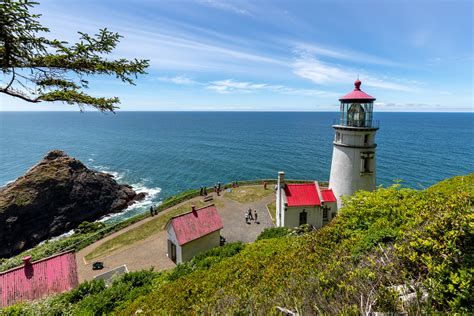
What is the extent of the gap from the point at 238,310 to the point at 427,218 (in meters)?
5.59

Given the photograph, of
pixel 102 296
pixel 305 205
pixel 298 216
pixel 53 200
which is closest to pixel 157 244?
pixel 102 296

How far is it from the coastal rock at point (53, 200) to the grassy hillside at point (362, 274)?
28.2 meters

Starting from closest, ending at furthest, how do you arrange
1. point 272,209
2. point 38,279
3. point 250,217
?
1. point 38,279
2. point 250,217
3. point 272,209

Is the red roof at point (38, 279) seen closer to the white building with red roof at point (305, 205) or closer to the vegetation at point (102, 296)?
the vegetation at point (102, 296)

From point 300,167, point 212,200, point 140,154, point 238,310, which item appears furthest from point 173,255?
point 140,154

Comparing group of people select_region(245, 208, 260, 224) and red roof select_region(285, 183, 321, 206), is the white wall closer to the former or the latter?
red roof select_region(285, 183, 321, 206)

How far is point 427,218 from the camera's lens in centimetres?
644

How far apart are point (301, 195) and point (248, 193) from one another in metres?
11.4

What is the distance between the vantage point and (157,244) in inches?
801

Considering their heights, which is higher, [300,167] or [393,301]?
[393,301]

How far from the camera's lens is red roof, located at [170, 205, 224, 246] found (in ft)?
58.0

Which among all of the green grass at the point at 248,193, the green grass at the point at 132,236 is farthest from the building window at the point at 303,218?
the green grass at the point at 132,236

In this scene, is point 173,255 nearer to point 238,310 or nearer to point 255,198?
point 255,198

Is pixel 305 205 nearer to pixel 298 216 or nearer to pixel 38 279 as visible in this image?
pixel 298 216
